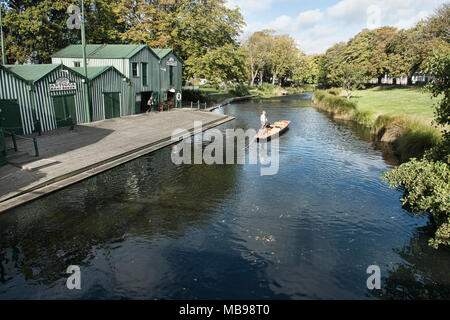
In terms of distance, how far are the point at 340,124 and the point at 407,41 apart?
3655 cm

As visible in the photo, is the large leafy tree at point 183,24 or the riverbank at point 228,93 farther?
the riverbank at point 228,93

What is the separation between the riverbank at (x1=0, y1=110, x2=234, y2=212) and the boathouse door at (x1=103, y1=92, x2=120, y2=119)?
2.87ft

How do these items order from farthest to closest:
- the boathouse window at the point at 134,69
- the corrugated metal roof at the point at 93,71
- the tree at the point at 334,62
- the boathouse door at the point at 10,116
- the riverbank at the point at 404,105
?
the tree at the point at 334,62
the riverbank at the point at 404,105
the boathouse window at the point at 134,69
the corrugated metal roof at the point at 93,71
the boathouse door at the point at 10,116

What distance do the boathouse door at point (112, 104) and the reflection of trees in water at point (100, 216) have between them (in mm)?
13593

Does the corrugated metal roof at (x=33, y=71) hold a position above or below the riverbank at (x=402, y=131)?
above

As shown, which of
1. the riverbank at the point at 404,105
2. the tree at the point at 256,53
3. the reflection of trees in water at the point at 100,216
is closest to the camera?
the reflection of trees in water at the point at 100,216

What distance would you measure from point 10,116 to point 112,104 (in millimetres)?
10005

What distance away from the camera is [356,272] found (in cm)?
873

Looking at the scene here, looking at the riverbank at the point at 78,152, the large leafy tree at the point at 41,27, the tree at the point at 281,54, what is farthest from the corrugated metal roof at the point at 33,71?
the tree at the point at 281,54

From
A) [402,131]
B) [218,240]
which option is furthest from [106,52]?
[218,240]

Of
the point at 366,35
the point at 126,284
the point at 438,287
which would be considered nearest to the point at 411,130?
the point at 438,287

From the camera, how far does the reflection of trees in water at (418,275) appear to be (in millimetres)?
7988

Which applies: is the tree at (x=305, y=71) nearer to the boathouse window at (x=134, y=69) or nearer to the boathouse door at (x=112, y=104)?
the boathouse window at (x=134, y=69)
